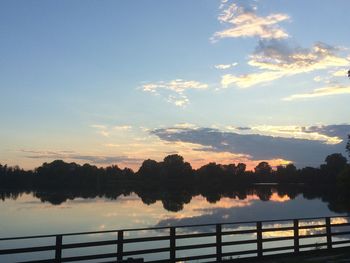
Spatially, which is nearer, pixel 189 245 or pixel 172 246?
pixel 172 246

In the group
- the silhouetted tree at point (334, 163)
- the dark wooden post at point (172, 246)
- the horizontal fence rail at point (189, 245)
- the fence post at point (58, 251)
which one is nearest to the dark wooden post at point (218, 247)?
the horizontal fence rail at point (189, 245)

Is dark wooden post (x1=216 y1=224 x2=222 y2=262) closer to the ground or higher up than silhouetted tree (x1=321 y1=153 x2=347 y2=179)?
A: closer to the ground

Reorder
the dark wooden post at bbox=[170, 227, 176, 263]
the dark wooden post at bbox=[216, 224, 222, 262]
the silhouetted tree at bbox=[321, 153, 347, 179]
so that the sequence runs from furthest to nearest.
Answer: the silhouetted tree at bbox=[321, 153, 347, 179], the dark wooden post at bbox=[216, 224, 222, 262], the dark wooden post at bbox=[170, 227, 176, 263]

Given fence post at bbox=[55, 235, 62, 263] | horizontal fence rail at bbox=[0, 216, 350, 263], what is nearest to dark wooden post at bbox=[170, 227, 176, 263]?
horizontal fence rail at bbox=[0, 216, 350, 263]

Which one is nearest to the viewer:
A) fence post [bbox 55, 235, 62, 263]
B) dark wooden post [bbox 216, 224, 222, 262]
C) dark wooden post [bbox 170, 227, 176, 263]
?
fence post [bbox 55, 235, 62, 263]

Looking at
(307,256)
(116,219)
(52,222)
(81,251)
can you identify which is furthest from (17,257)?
(116,219)

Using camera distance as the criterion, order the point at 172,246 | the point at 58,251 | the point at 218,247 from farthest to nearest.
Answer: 1. the point at 218,247
2. the point at 172,246
3. the point at 58,251

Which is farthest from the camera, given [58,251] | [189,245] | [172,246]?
[189,245]

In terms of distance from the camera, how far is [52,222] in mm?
48406

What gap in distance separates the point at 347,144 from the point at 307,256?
25.2 meters

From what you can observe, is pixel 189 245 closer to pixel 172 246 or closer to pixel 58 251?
pixel 172 246

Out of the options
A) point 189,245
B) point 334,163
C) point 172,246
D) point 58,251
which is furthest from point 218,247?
point 334,163

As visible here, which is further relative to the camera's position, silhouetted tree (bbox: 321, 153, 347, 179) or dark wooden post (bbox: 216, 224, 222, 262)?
silhouetted tree (bbox: 321, 153, 347, 179)

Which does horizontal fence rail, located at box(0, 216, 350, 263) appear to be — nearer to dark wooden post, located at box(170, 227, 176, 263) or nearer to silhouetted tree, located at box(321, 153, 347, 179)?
dark wooden post, located at box(170, 227, 176, 263)
